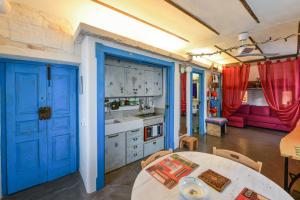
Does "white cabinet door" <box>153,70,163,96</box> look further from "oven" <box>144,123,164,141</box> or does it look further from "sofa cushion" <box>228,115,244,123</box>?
"sofa cushion" <box>228,115,244,123</box>

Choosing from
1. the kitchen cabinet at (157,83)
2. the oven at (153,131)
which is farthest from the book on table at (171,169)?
the kitchen cabinet at (157,83)

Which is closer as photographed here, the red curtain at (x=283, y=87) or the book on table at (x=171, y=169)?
Answer: the book on table at (x=171, y=169)

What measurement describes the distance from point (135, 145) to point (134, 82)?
53.8 inches

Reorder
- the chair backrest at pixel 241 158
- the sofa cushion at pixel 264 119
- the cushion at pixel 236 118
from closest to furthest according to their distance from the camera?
1. the chair backrest at pixel 241 158
2. the sofa cushion at pixel 264 119
3. the cushion at pixel 236 118

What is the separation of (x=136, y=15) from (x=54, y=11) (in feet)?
4.06

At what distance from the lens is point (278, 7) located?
193 centimetres

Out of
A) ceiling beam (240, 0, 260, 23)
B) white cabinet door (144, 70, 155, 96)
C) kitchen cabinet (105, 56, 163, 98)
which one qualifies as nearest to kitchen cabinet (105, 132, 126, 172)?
kitchen cabinet (105, 56, 163, 98)

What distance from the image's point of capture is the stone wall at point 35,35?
1894 mm

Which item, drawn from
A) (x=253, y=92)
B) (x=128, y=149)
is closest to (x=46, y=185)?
(x=128, y=149)

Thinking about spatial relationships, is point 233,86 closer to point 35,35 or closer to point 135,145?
point 135,145

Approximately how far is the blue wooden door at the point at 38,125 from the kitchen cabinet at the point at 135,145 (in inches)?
39.1

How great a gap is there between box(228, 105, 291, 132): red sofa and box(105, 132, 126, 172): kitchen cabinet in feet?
16.5

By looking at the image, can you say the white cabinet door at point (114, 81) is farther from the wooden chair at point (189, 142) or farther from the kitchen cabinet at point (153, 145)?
the wooden chair at point (189, 142)

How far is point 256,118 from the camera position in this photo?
5719mm
